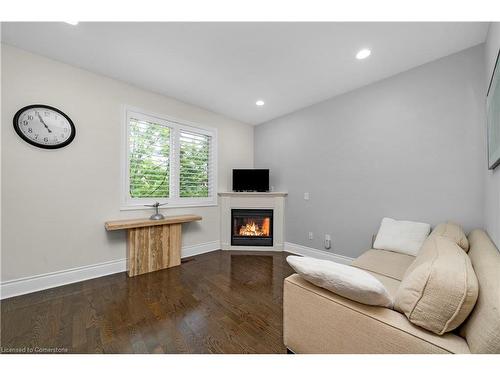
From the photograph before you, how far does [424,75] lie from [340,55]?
103 cm

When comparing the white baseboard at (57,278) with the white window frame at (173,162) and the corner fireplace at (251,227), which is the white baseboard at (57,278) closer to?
the white window frame at (173,162)

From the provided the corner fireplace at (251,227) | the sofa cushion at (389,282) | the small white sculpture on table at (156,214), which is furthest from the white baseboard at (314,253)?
the small white sculpture on table at (156,214)

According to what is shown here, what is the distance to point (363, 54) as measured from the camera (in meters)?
2.02

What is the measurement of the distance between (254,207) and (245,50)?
2.42 meters

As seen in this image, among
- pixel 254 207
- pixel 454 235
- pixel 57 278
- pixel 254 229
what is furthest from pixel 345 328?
pixel 57 278

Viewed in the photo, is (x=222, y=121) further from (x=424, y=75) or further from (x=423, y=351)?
(x=423, y=351)

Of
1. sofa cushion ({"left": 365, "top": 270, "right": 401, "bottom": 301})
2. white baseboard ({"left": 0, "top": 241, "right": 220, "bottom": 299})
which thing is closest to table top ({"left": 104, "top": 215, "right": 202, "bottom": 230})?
white baseboard ({"left": 0, "top": 241, "right": 220, "bottom": 299})

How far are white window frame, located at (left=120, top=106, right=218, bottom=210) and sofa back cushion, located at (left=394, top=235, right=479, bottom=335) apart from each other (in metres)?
2.98

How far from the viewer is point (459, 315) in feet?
2.38

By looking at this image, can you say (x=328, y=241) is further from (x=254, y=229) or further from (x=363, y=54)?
(x=363, y=54)

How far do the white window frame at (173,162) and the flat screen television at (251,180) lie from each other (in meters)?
0.41

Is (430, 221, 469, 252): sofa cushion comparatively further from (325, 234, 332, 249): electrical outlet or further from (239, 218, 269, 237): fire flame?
(239, 218, 269, 237): fire flame
